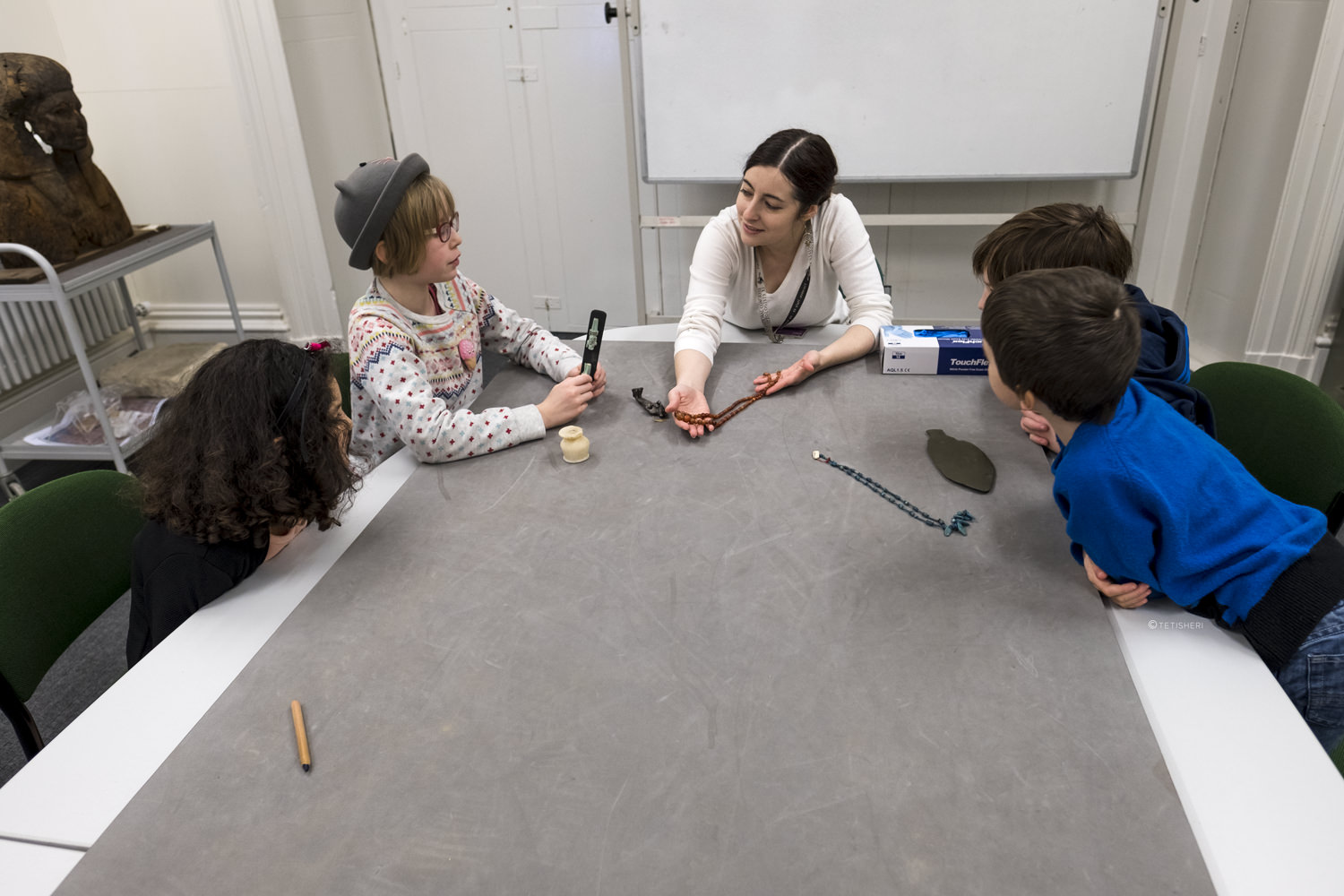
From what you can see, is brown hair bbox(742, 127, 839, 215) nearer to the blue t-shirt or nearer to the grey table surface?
the grey table surface

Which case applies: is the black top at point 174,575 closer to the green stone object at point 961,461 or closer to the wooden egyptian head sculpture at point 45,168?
the green stone object at point 961,461

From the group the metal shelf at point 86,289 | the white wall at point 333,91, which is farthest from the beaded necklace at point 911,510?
the white wall at point 333,91

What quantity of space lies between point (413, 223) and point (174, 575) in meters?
0.68

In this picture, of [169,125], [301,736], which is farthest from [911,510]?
[169,125]

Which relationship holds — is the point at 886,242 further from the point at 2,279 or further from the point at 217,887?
the point at 217,887

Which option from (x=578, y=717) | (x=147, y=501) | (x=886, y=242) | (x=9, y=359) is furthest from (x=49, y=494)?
(x=886, y=242)

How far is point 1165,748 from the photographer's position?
81 cm

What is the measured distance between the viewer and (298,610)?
1046 mm

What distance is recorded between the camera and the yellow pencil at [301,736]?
824 mm

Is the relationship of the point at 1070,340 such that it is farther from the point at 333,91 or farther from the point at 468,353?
the point at 333,91

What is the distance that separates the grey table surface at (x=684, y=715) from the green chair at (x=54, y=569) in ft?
1.27

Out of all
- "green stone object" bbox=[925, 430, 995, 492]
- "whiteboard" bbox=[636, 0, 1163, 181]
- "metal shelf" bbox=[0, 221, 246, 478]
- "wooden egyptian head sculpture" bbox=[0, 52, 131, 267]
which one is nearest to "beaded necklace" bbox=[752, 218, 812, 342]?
"green stone object" bbox=[925, 430, 995, 492]

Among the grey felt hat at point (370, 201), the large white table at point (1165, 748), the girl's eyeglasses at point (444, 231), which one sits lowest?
the large white table at point (1165, 748)

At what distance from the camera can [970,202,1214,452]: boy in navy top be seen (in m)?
1.24
